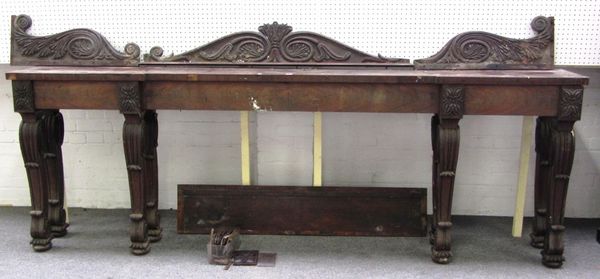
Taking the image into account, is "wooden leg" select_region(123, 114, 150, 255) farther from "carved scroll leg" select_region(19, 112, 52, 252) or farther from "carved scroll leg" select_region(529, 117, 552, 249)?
"carved scroll leg" select_region(529, 117, 552, 249)

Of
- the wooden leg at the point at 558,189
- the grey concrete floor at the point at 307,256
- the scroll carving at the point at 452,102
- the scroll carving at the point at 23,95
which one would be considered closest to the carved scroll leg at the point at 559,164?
the wooden leg at the point at 558,189

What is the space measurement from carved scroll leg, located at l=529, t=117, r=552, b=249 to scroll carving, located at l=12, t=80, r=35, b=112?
2570 mm

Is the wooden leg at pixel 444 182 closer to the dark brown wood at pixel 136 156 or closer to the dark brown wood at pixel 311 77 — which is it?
the dark brown wood at pixel 311 77

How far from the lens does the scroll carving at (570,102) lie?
2592mm

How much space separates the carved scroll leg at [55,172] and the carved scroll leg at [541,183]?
259 centimetres

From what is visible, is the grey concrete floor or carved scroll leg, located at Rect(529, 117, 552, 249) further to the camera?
carved scroll leg, located at Rect(529, 117, 552, 249)

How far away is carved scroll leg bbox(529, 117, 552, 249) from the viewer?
116 inches

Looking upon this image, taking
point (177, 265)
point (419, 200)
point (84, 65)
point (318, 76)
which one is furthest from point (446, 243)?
point (84, 65)

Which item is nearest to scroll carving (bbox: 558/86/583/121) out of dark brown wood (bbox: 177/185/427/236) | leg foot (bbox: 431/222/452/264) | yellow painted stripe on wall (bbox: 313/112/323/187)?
leg foot (bbox: 431/222/452/264)

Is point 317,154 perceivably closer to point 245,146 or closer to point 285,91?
point 245,146

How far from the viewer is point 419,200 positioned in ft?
10.4

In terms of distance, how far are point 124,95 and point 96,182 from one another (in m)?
1.13

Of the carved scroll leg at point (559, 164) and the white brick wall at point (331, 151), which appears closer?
the carved scroll leg at point (559, 164)

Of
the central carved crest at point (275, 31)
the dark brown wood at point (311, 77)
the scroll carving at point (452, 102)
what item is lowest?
the scroll carving at point (452, 102)
